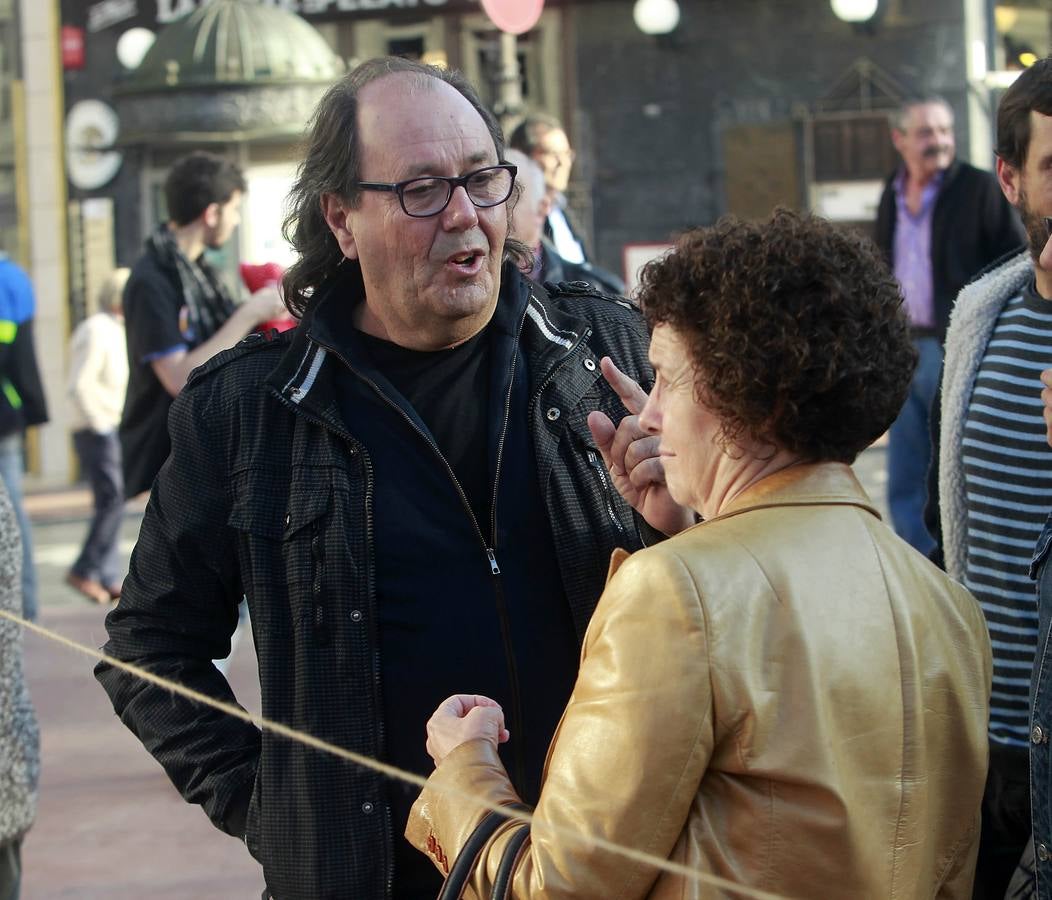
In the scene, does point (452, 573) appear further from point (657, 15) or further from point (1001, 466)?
point (657, 15)

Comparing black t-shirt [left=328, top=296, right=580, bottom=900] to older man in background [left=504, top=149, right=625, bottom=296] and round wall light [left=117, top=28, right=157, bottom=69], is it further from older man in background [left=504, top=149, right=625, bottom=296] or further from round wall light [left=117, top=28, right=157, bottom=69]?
round wall light [left=117, top=28, right=157, bottom=69]

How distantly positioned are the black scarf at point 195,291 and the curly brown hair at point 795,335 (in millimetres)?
3671

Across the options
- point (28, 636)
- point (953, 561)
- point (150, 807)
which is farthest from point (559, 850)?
point (28, 636)

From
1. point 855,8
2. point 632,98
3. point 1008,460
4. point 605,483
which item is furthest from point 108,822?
point 632,98

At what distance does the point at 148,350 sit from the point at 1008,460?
322cm

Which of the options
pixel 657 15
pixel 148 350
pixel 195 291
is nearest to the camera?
pixel 148 350

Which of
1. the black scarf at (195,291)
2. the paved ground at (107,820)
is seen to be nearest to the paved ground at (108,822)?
the paved ground at (107,820)

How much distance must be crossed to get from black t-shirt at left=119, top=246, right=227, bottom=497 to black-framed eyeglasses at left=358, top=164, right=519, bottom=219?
2747 millimetres

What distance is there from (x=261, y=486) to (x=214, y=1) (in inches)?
534

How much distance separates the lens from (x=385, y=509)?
98.1 inches

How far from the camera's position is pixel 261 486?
8.18 ft

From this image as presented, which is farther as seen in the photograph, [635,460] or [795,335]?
[635,460]

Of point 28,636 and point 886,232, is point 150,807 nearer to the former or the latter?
point 28,636

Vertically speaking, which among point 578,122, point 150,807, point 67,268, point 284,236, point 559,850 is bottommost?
point 150,807
